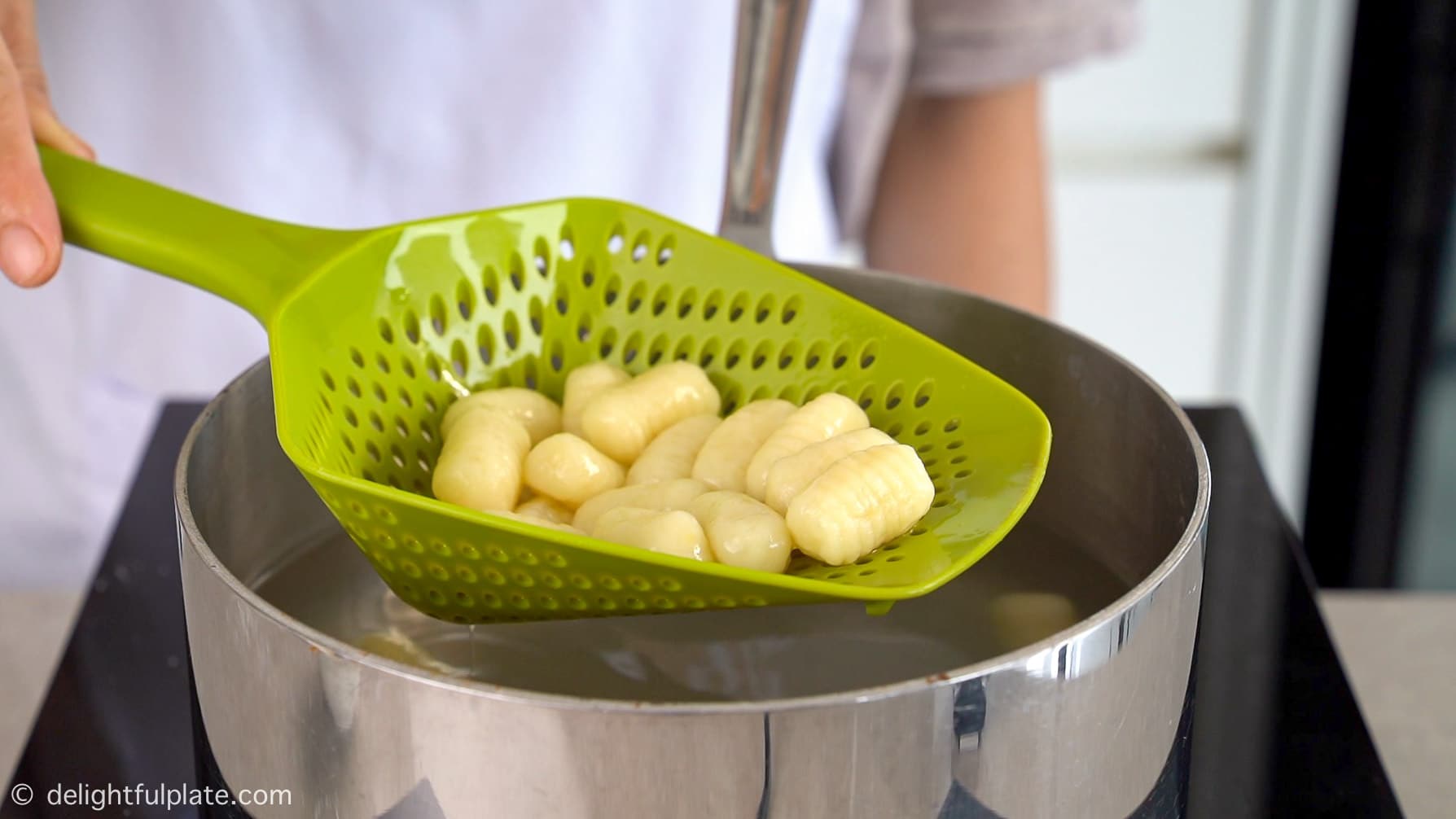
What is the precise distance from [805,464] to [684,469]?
0.08m

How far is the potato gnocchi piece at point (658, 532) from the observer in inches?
19.8

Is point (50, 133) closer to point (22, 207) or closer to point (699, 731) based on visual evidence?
point (22, 207)

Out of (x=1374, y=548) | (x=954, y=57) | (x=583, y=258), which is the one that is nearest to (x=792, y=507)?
(x=583, y=258)

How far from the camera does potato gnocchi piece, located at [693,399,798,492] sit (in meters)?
0.58

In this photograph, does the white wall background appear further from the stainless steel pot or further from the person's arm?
the stainless steel pot

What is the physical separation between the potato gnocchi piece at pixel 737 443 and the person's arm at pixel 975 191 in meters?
0.64

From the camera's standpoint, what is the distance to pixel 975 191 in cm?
120

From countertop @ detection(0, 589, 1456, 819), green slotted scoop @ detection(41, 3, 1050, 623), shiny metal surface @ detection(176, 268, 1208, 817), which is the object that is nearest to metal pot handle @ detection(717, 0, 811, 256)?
green slotted scoop @ detection(41, 3, 1050, 623)

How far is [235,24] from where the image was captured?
38.0 inches

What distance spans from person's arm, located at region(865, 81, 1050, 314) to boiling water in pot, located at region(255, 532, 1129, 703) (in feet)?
1.91

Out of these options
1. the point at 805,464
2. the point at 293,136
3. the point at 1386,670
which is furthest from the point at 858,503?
the point at 293,136

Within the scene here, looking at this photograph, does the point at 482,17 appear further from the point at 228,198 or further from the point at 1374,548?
the point at 1374,548

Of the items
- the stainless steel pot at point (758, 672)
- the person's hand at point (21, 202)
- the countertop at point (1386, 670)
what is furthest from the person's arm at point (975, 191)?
the person's hand at point (21, 202)

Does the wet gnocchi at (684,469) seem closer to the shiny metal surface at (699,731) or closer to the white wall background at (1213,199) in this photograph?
the shiny metal surface at (699,731)
